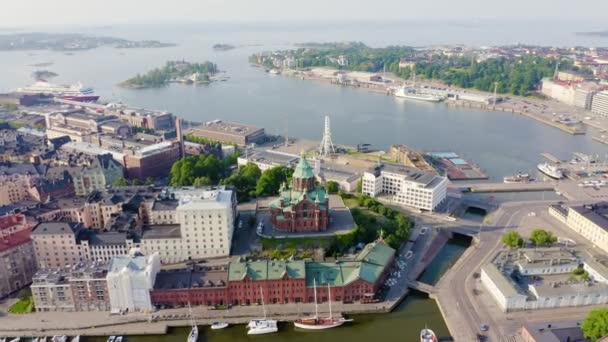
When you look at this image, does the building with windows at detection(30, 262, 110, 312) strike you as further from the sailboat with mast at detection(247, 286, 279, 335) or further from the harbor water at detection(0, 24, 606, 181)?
the harbor water at detection(0, 24, 606, 181)

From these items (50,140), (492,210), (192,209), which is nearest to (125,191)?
(192,209)

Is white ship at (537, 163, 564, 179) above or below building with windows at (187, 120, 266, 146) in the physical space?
below

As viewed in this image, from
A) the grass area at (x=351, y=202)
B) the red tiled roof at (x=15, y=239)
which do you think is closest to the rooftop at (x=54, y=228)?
the red tiled roof at (x=15, y=239)

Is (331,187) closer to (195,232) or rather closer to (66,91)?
(195,232)

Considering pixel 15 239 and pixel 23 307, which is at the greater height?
pixel 15 239

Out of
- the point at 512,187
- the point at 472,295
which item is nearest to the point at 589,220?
the point at 512,187

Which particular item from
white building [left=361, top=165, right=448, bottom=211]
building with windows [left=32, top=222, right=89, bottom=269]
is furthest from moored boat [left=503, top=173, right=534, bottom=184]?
building with windows [left=32, top=222, right=89, bottom=269]
